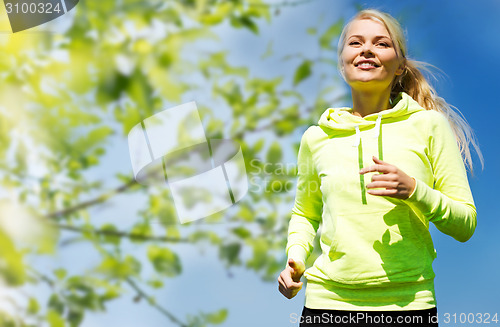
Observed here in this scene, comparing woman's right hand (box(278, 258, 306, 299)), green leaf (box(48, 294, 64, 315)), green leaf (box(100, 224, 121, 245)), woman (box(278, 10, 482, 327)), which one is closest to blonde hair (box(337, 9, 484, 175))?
woman (box(278, 10, 482, 327))

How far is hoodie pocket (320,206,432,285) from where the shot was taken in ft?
3.00

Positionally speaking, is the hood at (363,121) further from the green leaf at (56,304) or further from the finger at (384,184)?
the green leaf at (56,304)

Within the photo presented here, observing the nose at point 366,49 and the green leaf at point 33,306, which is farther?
the green leaf at point 33,306

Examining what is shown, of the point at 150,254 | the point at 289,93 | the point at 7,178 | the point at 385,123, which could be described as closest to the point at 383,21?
the point at 385,123

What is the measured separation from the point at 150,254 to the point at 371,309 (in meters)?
0.67

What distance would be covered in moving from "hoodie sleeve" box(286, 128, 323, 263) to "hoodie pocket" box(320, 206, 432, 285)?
13 cm

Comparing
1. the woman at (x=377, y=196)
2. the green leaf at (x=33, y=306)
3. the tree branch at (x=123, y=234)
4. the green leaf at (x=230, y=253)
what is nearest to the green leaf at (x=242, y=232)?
the green leaf at (x=230, y=253)

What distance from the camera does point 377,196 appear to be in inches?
37.6

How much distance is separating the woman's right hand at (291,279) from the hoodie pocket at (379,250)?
0.28 ft

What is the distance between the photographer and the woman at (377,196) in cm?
91

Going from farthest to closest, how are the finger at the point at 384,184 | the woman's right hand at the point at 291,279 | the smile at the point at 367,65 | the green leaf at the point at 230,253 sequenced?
the green leaf at the point at 230,253 → the smile at the point at 367,65 → the woman's right hand at the point at 291,279 → the finger at the point at 384,184

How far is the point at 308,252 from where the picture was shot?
1.04 metres

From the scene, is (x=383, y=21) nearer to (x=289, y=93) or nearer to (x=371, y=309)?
(x=289, y=93)

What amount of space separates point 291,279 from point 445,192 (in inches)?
15.4
